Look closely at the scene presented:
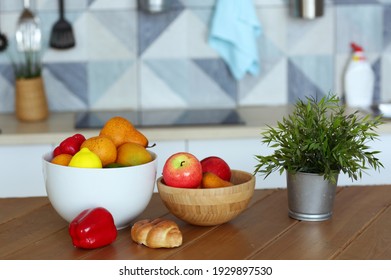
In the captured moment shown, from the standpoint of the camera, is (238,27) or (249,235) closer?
(249,235)

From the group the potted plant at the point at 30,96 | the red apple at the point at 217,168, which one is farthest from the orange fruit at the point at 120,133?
the potted plant at the point at 30,96

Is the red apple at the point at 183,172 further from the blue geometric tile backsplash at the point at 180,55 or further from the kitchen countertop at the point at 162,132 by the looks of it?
the blue geometric tile backsplash at the point at 180,55

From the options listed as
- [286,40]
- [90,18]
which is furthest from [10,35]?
[286,40]

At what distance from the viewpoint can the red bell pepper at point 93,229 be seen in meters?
1.45

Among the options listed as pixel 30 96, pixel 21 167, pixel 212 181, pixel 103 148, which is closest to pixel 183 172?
pixel 212 181

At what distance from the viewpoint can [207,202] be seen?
60.4 inches

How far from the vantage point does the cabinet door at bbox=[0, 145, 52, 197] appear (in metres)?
2.81

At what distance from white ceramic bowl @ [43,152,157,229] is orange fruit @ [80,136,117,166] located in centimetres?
6

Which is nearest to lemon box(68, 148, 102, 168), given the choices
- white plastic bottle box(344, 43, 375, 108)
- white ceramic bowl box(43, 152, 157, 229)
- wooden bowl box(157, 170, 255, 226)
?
white ceramic bowl box(43, 152, 157, 229)

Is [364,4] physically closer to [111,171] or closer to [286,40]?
[286,40]

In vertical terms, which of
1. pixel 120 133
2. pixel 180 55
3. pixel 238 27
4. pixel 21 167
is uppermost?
pixel 238 27

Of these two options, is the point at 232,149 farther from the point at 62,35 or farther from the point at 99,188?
the point at 99,188

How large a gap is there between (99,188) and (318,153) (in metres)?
0.46

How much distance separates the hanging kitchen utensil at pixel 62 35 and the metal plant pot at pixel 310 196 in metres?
1.82
